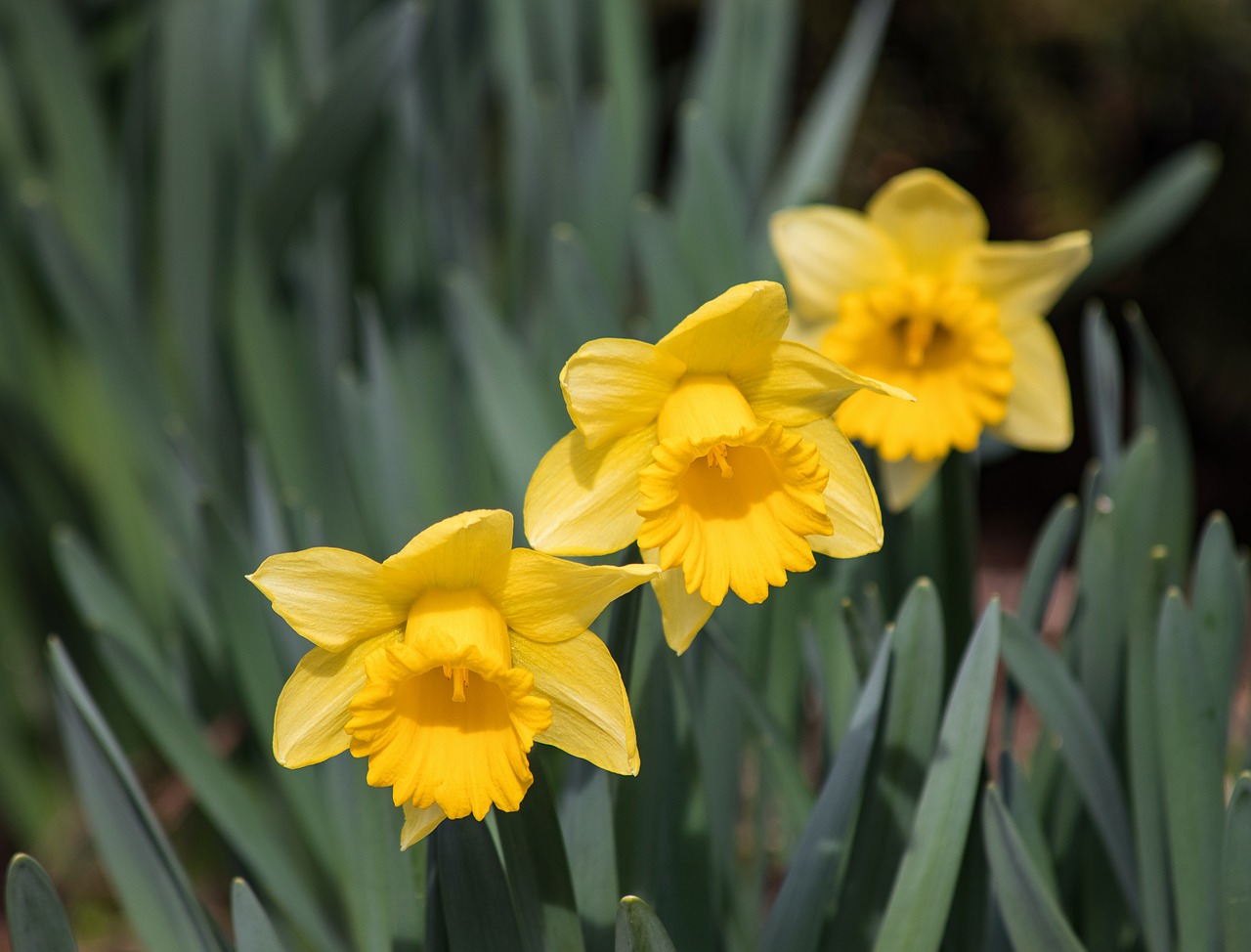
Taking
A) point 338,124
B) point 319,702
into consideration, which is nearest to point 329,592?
point 319,702

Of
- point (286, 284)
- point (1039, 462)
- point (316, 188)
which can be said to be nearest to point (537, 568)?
point (316, 188)

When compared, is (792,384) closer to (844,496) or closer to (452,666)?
(844,496)

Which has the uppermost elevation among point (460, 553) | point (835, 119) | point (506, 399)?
point (835, 119)

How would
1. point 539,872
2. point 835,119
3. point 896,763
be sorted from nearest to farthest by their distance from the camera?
point 539,872 → point 896,763 → point 835,119

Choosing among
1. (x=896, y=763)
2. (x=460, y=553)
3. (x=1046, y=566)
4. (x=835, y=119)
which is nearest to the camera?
(x=460, y=553)

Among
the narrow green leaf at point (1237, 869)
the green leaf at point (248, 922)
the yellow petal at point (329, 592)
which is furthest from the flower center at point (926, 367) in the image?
the green leaf at point (248, 922)

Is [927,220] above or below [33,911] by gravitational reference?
above

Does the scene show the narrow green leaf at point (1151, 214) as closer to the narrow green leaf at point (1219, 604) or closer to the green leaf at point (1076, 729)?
the narrow green leaf at point (1219, 604)
